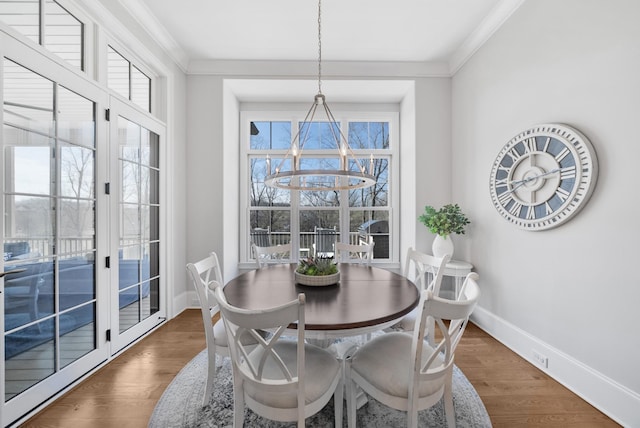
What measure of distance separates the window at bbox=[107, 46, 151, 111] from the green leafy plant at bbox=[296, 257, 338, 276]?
2.36 metres

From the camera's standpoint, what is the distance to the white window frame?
13.3ft

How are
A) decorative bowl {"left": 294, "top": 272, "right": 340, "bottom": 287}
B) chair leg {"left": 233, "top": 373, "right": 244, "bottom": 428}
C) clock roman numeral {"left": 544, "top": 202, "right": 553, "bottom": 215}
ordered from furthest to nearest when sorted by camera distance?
clock roman numeral {"left": 544, "top": 202, "right": 553, "bottom": 215}
decorative bowl {"left": 294, "top": 272, "right": 340, "bottom": 287}
chair leg {"left": 233, "top": 373, "right": 244, "bottom": 428}

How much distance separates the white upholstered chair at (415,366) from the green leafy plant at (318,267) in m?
0.54

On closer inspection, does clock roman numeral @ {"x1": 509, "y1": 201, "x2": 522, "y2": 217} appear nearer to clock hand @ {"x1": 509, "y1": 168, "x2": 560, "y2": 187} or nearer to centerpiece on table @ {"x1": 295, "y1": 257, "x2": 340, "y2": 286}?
clock hand @ {"x1": 509, "y1": 168, "x2": 560, "y2": 187}

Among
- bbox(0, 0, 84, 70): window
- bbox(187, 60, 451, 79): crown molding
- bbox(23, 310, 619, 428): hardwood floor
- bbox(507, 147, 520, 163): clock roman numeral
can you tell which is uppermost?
bbox(187, 60, 451, 79): crown molding

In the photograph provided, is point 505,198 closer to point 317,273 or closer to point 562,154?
point 562,154

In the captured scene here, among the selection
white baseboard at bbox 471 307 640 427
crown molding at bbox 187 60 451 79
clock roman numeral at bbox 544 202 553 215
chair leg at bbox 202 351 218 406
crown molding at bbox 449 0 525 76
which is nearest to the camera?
white baseboard at bbox 471 307 640 427

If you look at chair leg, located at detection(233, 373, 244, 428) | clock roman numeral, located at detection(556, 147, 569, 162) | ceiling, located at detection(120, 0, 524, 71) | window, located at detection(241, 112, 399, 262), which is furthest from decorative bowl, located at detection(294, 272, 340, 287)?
ceiling, located at detection(120, 0, 524, 71)

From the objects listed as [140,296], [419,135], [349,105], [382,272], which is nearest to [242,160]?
[349,105]

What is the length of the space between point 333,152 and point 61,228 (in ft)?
10.3

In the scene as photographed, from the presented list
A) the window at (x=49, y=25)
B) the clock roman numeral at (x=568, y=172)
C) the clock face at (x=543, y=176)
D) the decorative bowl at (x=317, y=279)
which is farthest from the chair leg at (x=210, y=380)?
the clock roman numeral at (x=568, y=172)

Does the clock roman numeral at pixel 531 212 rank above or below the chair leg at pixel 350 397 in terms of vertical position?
above

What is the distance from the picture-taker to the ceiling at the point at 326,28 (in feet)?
8.11

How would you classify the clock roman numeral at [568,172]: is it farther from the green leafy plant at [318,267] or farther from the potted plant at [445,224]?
the green leafy plant at [318,267]
